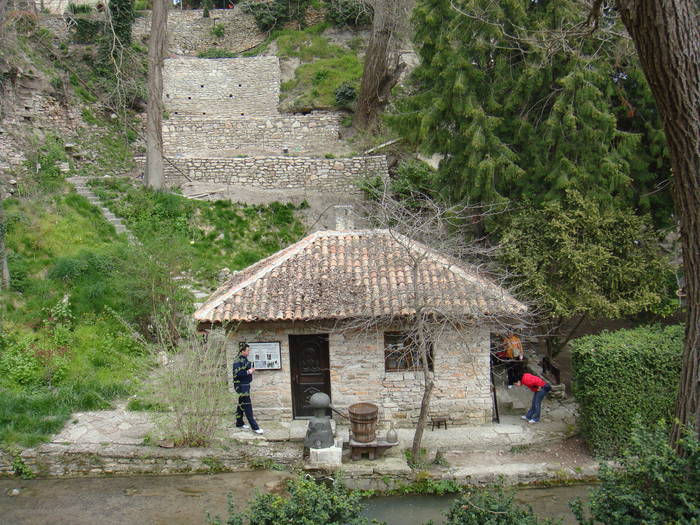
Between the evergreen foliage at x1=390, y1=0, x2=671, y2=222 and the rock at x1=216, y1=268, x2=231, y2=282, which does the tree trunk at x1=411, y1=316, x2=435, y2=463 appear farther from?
the rock at x1=216, y1=268, x2=231, y2=282

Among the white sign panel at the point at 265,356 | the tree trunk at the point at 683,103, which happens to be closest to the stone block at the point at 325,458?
the white sign panel at the point at 265,356

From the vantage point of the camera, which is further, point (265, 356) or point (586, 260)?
point (586, 260)

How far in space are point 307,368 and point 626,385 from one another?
5.87 m

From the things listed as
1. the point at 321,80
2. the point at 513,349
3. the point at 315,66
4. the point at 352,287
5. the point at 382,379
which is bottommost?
the point at 382,379

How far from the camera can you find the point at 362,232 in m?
12.3

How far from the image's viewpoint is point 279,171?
19.5m

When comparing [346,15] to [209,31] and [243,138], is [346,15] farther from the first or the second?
[243,138]

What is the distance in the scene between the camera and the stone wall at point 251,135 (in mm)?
22344

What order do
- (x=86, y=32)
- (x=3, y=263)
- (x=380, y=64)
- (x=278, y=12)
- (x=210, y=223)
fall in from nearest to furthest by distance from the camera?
(x=3, y=263), (x=210, y=223), (x=380, y=64), (x=86, y=32), (x=278, y=12)

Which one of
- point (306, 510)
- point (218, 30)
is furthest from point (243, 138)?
point (306, 510)

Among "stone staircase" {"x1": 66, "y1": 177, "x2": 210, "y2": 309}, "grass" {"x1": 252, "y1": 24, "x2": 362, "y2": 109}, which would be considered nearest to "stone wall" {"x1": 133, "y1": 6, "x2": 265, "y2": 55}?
"grass" {"x1": 252, "y1": 24, "x2": 362, "y2": 109}

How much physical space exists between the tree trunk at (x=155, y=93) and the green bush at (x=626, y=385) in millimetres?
14707

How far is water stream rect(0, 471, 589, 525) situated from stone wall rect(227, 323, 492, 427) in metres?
1.93

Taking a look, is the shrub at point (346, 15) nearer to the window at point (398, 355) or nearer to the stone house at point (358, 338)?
the stone house at point (358, 338)
